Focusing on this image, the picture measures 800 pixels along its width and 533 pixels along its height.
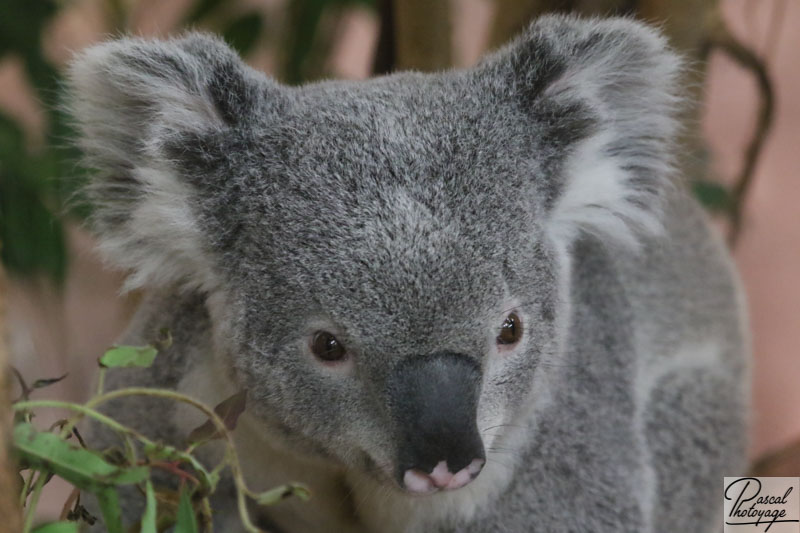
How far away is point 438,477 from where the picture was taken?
163 centimetres

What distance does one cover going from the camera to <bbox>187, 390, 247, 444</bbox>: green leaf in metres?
1.52

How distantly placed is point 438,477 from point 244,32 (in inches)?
105

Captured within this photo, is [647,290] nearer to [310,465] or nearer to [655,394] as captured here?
[655,394]

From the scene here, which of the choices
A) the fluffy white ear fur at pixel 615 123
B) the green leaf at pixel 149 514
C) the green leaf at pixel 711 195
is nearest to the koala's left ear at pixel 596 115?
the fluffy white ear fur at pixel 615 123

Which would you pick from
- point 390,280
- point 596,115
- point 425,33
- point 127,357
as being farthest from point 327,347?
point 425,33

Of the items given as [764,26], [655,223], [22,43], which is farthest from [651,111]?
[764,26]

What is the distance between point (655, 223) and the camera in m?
2.29

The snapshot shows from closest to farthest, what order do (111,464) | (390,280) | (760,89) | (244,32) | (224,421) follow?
1. (111,464)
2. (224,421)
3. (390,280)
4. (244,32)
5. (760,89)

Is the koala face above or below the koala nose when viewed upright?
Answer: above

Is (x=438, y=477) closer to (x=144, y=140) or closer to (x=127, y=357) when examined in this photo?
(x=127, y=357)

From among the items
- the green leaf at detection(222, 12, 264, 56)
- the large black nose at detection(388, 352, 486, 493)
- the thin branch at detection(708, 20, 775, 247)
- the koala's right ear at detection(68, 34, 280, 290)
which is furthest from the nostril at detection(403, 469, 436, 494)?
the thin branch at detection(708, 20, 775, 247)

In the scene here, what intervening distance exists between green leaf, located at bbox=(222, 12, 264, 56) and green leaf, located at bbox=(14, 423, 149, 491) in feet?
8.99

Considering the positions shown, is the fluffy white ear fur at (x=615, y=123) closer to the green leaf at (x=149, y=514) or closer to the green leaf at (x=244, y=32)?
the green leaf at (x=149, y=514)
